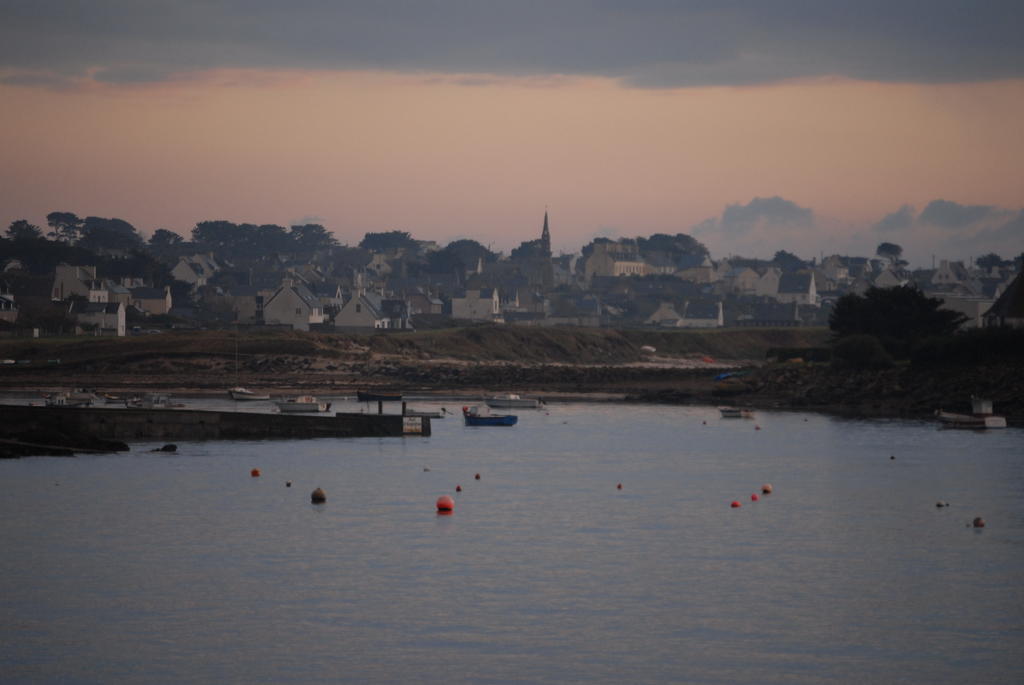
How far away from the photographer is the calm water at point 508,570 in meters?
29.5

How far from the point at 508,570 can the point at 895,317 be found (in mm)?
83078

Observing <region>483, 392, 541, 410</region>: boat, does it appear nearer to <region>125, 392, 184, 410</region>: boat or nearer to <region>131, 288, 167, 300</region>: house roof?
<region>125, 392, 184, 410</region>: boat

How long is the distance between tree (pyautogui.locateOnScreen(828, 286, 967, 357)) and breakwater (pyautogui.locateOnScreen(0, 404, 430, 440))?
52618 mm

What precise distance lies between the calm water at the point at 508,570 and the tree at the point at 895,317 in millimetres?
47255

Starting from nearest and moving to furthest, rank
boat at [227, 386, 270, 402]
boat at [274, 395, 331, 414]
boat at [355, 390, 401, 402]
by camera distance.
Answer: boat at [274, 395, 331, 414] → boat at [227, 386, 270, 402] → boat at [355, 390, 401, 402]

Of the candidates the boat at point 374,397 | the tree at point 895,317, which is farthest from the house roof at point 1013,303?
the boat at point 374,397

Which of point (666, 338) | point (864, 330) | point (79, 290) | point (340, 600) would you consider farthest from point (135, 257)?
point (340, 600)

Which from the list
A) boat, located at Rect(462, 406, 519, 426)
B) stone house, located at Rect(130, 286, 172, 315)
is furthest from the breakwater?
stone house, located at Rect(130, 286, 172, 315)

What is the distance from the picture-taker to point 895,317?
378ft

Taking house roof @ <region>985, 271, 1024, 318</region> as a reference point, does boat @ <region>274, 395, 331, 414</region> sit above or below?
below

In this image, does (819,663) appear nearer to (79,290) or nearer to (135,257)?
(79,290)

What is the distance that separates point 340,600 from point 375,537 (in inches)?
368

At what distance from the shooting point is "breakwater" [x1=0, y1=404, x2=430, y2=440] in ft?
217

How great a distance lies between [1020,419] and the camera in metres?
90.5
